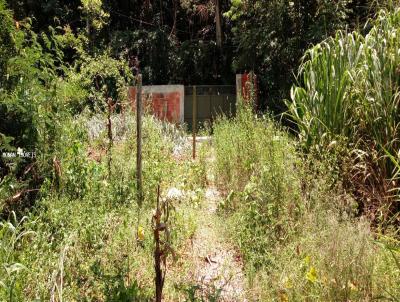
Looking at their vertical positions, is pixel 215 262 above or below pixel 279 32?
below

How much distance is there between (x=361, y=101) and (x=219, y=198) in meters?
1.63

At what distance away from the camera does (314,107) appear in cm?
404

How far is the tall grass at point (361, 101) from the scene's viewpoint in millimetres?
3500

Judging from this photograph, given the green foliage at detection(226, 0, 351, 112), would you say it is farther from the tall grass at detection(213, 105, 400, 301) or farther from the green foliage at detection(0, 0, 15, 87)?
the green foliage at detection(0, 0, 15, 87)

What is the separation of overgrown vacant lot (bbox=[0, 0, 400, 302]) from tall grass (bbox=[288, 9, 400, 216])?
0.01 m

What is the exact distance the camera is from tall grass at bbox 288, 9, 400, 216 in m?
3.50

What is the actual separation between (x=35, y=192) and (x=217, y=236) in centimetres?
156

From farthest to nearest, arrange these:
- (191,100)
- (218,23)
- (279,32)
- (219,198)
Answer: (218,23) < (191,100) < (279,32) < (219,198)

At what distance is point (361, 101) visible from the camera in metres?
3.68

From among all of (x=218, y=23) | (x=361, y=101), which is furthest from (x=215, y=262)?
(x=218, y=23)

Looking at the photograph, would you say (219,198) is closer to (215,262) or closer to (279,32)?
(215,262)

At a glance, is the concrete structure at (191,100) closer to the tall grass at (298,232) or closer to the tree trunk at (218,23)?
the tree trunk at (218,23)

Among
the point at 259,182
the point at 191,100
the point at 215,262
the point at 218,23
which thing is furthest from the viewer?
the point at 218,23

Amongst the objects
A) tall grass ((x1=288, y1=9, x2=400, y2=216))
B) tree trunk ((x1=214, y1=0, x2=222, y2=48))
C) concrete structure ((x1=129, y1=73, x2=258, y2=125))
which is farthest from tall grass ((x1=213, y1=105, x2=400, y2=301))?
tree trunk ((x1=214, y1=0, x2=222, y2=48))
